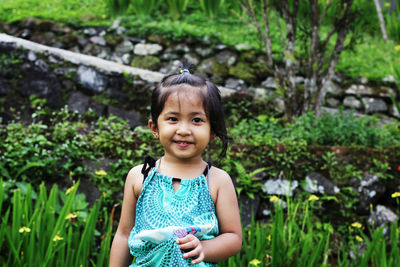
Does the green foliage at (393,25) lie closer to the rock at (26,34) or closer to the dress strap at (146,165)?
the rock at (26,34)

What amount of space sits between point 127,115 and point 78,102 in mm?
535

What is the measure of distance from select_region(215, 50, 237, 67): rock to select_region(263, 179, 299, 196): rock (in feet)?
8.69

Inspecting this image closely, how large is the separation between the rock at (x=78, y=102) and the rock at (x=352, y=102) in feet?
11.0

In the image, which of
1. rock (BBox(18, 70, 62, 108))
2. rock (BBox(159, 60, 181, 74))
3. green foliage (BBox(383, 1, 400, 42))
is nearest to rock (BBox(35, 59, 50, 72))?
rock (BBox(18, 70, 62, 108))

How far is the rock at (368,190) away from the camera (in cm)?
299

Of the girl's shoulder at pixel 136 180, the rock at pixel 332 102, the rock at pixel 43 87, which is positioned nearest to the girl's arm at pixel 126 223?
the girl's shoulder at pixel 136 180

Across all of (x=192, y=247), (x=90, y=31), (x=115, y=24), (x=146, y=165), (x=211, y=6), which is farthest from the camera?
(x=211, y=6)

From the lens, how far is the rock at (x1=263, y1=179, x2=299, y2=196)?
2.93 metres

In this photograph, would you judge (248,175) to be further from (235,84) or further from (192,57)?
(192,57)

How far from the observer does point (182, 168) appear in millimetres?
1359

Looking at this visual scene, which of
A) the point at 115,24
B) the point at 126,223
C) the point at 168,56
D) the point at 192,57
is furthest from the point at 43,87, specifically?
the point at 126,223

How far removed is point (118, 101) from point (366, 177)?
2.62 meters

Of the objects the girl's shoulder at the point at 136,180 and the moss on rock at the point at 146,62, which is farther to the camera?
the moss on rock at the point at 146,62

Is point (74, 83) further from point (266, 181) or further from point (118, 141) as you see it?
point (266, 181)
